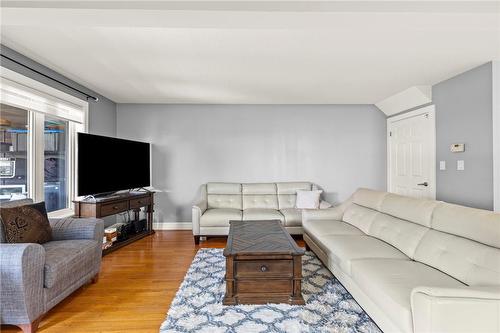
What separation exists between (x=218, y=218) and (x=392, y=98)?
342 cm

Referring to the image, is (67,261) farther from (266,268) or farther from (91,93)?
(91,93)

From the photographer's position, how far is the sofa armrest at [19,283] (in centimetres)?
164

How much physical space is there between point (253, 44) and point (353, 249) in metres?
2.09

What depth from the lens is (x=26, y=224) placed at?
6.95ft

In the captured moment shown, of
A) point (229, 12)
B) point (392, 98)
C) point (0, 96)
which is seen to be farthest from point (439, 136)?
point (0, 96)

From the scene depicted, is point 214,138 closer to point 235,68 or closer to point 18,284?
point 235,68

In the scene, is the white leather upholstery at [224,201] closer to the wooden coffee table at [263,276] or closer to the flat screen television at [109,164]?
the flat screen television at [109,164]

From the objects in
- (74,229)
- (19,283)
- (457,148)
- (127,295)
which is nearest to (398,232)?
(457,148)

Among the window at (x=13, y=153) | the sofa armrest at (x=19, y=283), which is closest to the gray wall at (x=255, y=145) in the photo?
the window at (x=13, y=153)

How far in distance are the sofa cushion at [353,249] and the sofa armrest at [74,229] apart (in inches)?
92.0

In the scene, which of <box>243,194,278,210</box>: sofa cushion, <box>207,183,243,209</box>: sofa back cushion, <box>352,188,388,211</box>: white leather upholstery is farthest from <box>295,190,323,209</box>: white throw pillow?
<box>207,183,243,209</box>: sofa back cushion

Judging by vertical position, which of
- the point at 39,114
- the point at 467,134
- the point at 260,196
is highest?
the point at 39,114

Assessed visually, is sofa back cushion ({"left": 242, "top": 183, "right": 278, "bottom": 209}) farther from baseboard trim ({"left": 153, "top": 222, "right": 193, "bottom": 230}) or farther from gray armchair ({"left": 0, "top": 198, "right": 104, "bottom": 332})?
gray armchair ({"left": 0, "top": 198, "right": 104, "bottom": 332})

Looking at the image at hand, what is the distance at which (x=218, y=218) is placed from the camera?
3740 mm
